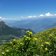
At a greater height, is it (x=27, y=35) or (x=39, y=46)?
(x=27, y=35)

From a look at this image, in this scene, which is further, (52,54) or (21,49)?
(52,54)

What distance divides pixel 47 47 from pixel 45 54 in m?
0.53

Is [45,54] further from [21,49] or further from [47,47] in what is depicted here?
[21,49]

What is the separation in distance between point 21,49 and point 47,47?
1.57m

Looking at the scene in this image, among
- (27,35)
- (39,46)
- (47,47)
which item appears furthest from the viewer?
(47,47)

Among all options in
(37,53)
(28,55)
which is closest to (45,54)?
(37,53)

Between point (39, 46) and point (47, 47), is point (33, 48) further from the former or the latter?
point (47, 47)

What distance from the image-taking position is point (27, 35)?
783 centimetres

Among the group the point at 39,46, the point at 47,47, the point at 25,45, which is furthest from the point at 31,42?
the point at 47,47

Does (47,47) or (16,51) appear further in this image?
(47,47)

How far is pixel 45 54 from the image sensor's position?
874 centimetres

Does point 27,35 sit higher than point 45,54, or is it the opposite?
point 27,35

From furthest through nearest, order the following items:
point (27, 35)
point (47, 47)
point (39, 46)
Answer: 1. point (47, 47)
2. point (39, 46)
3. point (27, 35)

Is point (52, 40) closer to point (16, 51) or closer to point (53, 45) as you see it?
point (53, 45)
